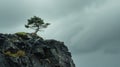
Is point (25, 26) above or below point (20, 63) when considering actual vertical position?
above

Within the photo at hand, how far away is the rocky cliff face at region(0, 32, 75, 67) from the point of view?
321 ft

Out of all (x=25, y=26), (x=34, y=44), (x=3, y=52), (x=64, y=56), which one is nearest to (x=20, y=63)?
(x=3, y=52)

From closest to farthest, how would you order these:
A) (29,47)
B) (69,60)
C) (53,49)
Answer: (29,47) < (53,49) < (69,60)

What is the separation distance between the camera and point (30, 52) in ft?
349

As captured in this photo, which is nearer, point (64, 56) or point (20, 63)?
point (20, 63)

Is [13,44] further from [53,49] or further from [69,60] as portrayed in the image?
[69,60]

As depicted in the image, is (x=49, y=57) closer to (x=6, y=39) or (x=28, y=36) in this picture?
(x=28, y=36)

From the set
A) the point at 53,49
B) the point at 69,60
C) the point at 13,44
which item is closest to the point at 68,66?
the point at 69,60

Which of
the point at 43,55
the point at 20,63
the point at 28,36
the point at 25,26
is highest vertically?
the point at 25,26

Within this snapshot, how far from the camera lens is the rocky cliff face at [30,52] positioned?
97.9 meters

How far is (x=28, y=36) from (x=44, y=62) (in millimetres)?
11473

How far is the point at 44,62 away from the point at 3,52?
55.0 feet

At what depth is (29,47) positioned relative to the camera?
107 m

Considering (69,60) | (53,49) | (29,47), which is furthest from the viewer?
(69,60)
